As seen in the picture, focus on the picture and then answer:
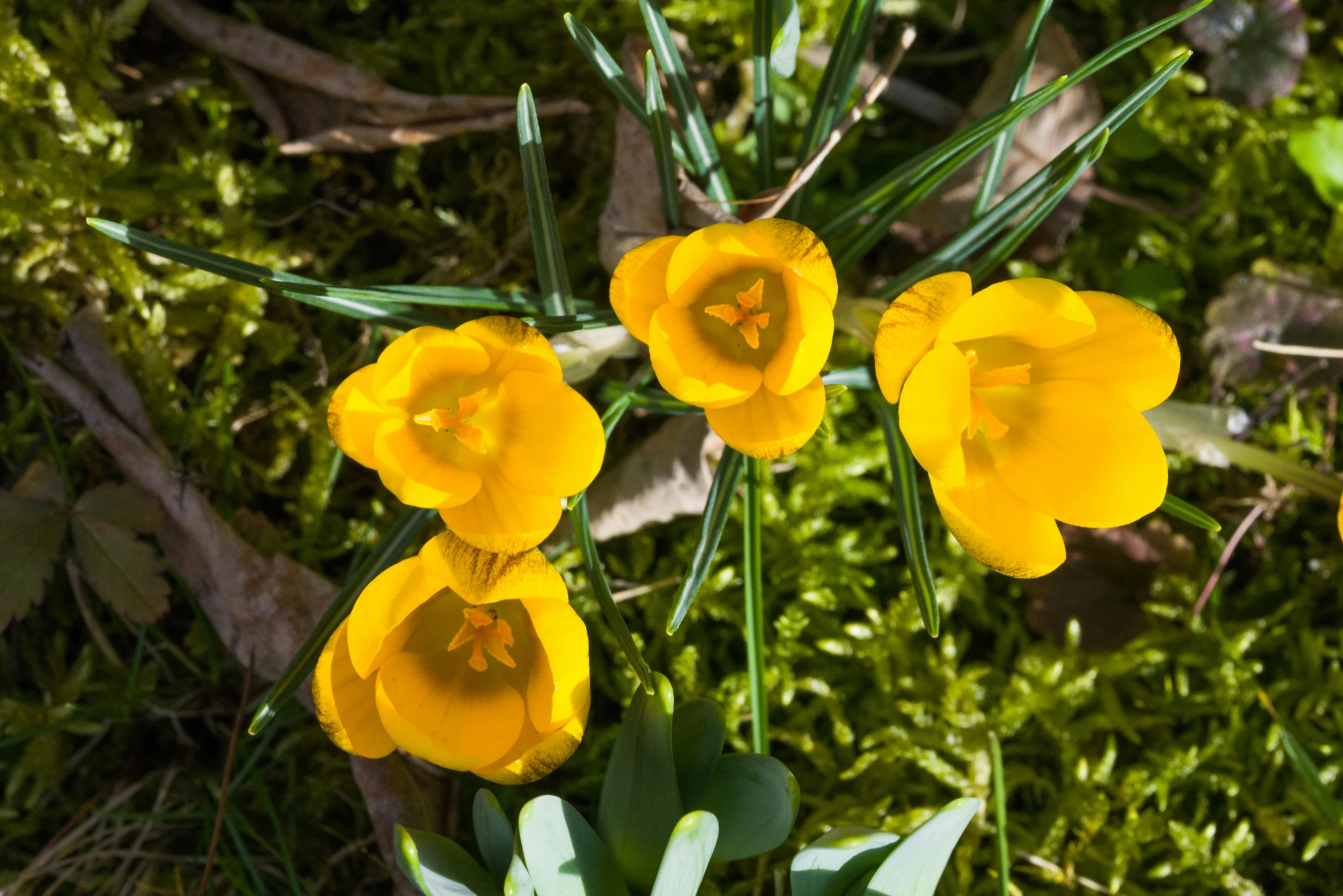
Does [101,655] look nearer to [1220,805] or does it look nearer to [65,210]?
[65,210]

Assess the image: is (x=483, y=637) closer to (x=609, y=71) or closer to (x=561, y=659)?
(x=561, y=659)

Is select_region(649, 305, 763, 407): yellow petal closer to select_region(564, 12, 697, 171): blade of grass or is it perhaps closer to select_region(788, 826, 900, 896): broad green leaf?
select_region(564, 12, 697, 171): blade of grass

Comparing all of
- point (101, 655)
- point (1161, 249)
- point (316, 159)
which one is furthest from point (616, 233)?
point (101, 655)

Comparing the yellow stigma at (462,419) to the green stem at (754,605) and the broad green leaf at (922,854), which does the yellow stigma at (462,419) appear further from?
the broad green leaf at (922,854)

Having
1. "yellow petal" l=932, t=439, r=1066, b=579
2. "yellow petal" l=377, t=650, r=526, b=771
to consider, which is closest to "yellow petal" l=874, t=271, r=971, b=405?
"yellow petal" l=932, t=439, r=1066, b=579

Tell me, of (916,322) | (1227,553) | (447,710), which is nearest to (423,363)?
(447,710)

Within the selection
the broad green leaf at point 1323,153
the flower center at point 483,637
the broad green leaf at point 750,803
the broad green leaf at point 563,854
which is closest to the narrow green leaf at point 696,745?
the broad green leaf at point 750,803
